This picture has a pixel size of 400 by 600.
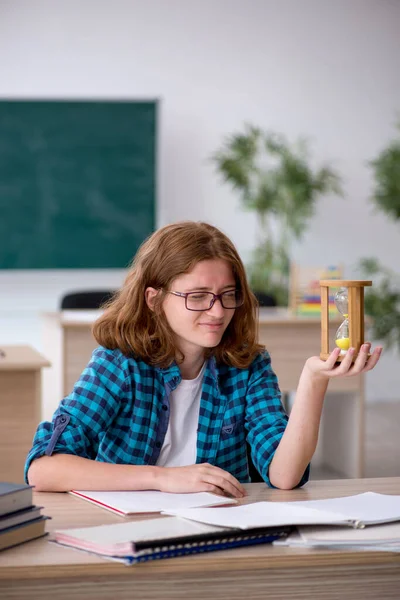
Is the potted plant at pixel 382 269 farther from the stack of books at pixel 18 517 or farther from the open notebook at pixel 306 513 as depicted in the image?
the stack of books at pixel 18 517

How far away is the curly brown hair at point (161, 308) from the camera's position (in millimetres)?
1748

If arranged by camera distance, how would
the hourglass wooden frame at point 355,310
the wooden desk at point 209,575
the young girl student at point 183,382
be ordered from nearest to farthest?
1. the wooden desk at point 209,575
2. the hourglass wooden frame at point 355,310
3. the young girl student at point 183,382

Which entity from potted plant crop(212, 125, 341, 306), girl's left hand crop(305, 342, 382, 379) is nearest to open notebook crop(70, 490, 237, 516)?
girl's left hand crop(305, 342, 382, 379)

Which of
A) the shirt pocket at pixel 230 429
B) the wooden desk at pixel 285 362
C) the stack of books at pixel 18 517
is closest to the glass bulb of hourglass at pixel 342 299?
the shirt pocket at pixel 230 429

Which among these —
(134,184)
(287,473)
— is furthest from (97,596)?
(134,184)

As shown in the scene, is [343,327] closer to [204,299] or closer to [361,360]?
[361,360]

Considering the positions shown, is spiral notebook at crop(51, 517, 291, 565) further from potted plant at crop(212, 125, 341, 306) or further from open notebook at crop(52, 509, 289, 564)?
potted plant at crop(212, 125, 341, 306)

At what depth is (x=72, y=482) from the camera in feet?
4.95

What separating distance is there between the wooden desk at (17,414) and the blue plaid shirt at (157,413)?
4.17ft

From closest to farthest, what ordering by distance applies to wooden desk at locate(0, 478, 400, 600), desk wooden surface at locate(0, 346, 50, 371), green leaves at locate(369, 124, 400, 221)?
wooden desk at locate(0, 478, 400, 600), desk wooden surface at locate(0, 346, 50, 371), green leaves at locate(369, 124, 400, 221)

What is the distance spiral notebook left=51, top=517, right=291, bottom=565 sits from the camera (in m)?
1.10

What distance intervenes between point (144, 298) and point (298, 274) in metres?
2.78

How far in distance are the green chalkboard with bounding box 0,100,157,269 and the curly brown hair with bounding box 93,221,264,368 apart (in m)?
4.27

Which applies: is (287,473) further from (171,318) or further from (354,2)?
(354,2)
